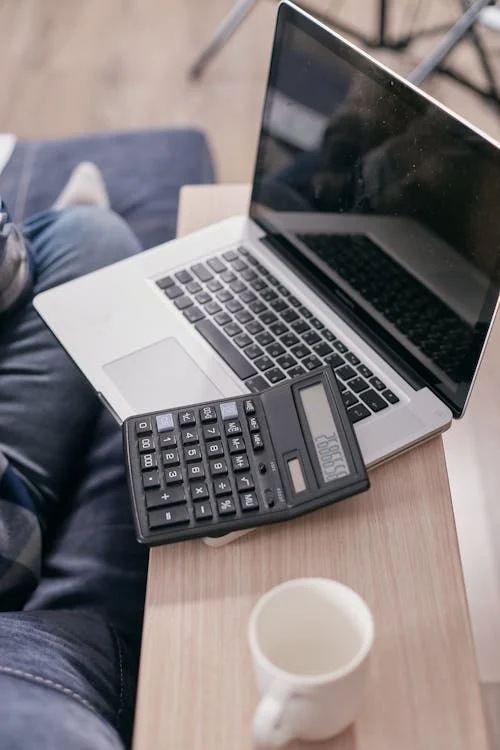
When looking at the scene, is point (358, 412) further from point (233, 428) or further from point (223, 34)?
point (223, 34)

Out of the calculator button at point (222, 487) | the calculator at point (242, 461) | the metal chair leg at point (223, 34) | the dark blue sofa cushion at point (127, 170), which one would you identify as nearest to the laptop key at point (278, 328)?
the calculator at point (242, 461)

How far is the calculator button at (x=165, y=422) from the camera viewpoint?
69 cm

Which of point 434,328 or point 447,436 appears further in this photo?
point 447,436

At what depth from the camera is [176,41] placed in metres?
2.14

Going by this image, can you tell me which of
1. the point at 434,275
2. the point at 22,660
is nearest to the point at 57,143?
the point at 434,275

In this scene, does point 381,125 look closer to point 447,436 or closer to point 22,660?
point 22,660

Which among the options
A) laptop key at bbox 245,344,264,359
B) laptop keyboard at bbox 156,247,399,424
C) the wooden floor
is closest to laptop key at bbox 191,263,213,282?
laptop keyboard at bbox 156,247,399,424

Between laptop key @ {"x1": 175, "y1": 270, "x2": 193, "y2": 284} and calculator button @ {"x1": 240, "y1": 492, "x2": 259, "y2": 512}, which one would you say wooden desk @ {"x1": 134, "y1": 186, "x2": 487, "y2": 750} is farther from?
laptop key @ {"x1": 175, "y1": 270, "x2": 193, "y2": 284}

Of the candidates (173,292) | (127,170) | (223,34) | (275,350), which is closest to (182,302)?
(173,292)

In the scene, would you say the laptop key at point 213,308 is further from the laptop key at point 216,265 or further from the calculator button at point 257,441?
the calculator button at point 257,441

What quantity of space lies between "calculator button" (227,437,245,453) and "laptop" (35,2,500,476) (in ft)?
0.28

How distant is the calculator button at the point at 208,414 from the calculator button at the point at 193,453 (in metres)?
0.03

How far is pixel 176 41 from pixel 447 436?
4.50ft

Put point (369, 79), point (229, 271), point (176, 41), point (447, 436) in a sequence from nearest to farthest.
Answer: point (369, 79) < point (229, 271) < point (447, 436) < point (176, 41)
